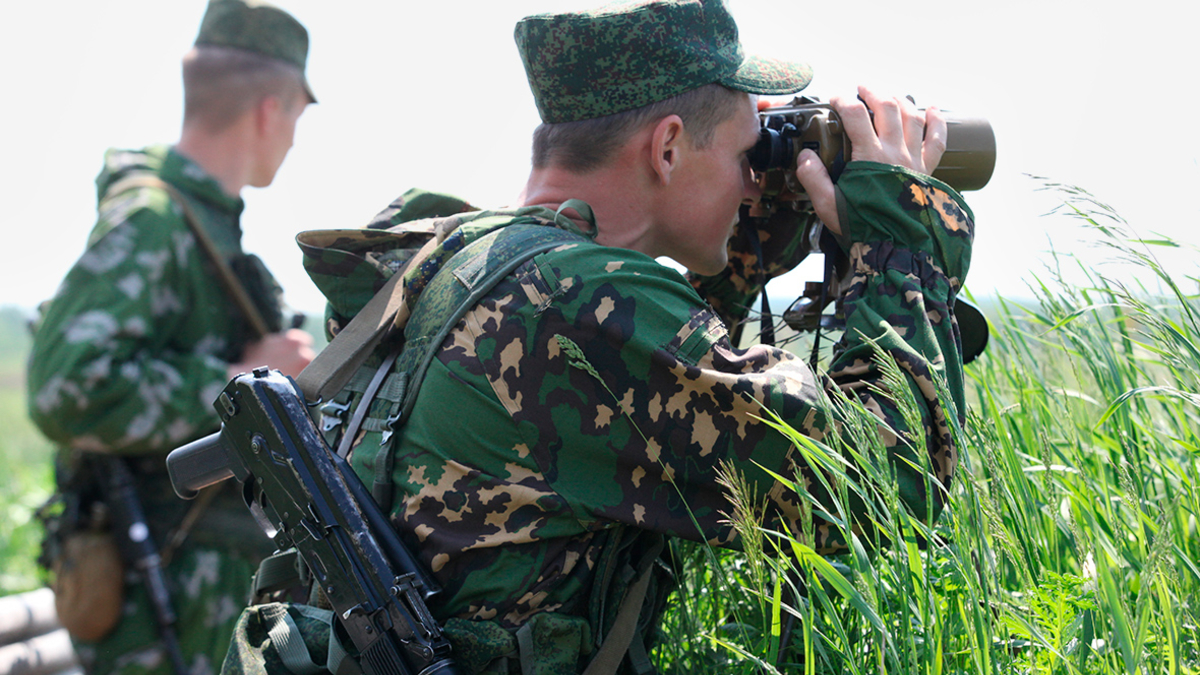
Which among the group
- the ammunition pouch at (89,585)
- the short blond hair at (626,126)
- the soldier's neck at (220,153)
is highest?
the soldier's neck at (220,153)

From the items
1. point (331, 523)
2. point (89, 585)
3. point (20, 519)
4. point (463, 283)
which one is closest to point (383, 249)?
point (463, 283)

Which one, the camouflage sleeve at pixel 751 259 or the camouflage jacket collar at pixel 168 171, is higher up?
the camouflage jacket collar at pixel 168 171

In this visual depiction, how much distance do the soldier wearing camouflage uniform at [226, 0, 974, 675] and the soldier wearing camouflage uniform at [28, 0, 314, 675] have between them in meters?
1.66

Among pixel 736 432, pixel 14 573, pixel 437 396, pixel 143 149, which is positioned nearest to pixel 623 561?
pixel 736 432

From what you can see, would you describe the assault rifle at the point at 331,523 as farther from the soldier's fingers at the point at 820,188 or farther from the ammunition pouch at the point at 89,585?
the ammunition pouch at the point at 89,585

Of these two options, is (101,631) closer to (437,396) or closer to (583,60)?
(437,396)

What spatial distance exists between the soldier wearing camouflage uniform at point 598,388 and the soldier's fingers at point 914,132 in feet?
0.03

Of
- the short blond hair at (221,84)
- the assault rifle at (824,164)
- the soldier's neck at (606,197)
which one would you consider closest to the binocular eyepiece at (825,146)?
the assault rifle at (824,164)

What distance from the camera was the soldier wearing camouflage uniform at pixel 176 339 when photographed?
312cm

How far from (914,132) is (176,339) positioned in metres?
2.78

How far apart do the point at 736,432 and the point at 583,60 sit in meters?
0.91

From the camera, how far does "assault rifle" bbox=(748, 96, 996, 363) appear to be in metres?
1.98

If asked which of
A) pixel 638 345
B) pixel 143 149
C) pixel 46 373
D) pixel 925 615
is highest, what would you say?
pixel 143 149

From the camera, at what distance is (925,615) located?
4.43ft
